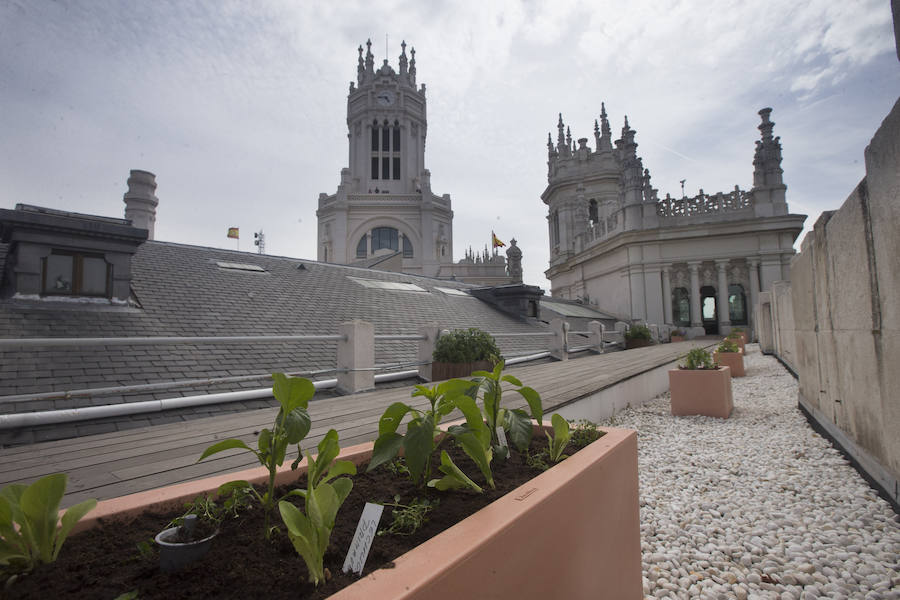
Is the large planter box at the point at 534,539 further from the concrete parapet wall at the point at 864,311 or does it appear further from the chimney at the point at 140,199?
the chimney at the point at 140,199

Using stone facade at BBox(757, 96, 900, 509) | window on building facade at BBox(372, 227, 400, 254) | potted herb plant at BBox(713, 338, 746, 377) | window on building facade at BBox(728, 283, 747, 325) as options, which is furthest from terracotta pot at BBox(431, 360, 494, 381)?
window on building facade at BBox(372, 227, 400, 254)

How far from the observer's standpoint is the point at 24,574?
1.04m

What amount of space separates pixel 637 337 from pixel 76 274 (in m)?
19.0

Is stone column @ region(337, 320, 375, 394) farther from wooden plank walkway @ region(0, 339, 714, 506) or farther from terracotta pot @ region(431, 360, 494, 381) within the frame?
terracotta pot @ region(431, 360, 494, 381)

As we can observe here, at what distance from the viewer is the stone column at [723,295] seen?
22.0 m

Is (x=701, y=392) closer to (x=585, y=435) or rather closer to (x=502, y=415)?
(x=585, y=435)

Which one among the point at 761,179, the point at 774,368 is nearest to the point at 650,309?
the point at 761,179

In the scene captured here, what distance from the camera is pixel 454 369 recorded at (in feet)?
25.2

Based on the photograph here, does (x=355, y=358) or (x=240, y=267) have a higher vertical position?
(x=240, y=267)

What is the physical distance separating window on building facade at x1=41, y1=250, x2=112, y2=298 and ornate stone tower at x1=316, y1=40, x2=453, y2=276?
37.5 meters

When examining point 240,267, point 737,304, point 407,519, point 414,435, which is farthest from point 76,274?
point 737,304

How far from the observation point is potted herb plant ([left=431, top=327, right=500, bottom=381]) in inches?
302

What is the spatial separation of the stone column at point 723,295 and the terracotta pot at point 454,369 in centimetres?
1963

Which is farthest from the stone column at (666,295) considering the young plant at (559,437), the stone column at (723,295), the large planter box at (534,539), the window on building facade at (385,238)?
the window on building facade at (385,238)
